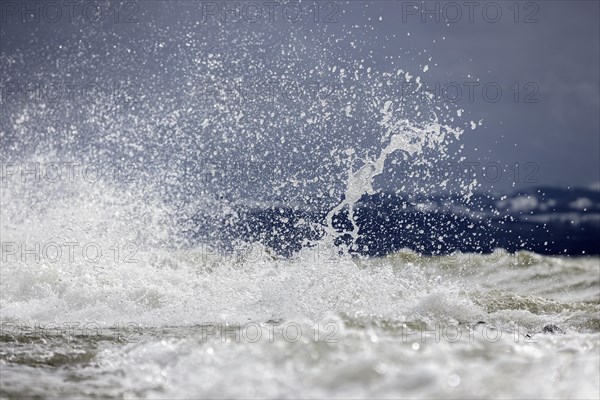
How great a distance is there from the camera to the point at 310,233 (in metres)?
7.98

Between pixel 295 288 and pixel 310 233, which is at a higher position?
pixel 310 233

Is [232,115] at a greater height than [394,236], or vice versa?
[232,115]

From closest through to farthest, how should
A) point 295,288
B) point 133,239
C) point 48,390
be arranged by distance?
point 48,390 → point 295,288 → point 133,239

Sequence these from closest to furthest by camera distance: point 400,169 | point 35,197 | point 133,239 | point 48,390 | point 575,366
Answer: point 48,390, point 575,366, point 400,169, point 133,239, point 35,197

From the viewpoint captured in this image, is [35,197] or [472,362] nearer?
[472,362]

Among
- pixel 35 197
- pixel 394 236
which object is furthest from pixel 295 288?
pixel 35 197

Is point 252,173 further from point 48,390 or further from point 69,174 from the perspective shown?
point 48,390

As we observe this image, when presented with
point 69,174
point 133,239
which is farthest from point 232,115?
point 69,174

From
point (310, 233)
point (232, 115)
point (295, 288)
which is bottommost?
point (295, 288)

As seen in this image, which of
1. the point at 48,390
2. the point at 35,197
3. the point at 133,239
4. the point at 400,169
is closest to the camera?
the point at 48,390

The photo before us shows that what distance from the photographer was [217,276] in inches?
324

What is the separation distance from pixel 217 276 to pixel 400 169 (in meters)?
2.17

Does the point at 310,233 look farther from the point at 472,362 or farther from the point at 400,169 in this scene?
the point at 472,362

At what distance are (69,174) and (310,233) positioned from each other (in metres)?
5.07
